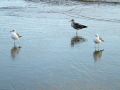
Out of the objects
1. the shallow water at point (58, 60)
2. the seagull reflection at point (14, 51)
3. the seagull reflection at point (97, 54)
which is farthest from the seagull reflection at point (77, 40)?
the seagull reflection at point (14, 51)

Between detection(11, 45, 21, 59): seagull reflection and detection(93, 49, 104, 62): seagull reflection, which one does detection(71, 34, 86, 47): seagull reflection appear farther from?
detection(11, 45, 21, 59): seagull reflection

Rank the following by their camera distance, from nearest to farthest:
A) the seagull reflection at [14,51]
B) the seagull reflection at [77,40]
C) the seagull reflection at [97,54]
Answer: the seagull reflection at [97,54], the seagull reflection at [14,51], the seagull reflection at [77,40]

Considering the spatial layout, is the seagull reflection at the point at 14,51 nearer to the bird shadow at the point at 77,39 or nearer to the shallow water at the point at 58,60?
the shallow water at the point at 58,60

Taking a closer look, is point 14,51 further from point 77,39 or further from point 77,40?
point 77,39

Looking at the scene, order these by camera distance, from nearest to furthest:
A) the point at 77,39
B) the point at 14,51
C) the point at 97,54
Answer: the point at 97,54 < the point at 14,51 < the point at 77,39

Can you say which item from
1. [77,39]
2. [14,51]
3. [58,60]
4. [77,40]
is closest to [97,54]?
[58,60]

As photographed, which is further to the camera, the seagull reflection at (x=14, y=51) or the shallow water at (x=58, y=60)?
the seagull reflection at (x=14, y=51)

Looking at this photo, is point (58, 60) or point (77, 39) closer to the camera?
point (58, 60)

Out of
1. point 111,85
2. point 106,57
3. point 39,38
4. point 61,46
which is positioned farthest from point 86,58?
point 39,38

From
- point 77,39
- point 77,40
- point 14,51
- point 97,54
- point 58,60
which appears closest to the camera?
point 58,60

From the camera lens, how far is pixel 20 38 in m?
12.0

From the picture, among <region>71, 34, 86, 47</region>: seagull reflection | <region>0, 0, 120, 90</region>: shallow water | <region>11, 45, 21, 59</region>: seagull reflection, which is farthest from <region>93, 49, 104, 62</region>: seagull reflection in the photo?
<region>11, 45, 21, 59</region>: seagull reflection

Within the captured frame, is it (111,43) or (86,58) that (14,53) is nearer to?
(86,58)

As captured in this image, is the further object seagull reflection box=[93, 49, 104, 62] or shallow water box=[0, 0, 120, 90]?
seagull reflection box=[93, 49, 104, 62]
